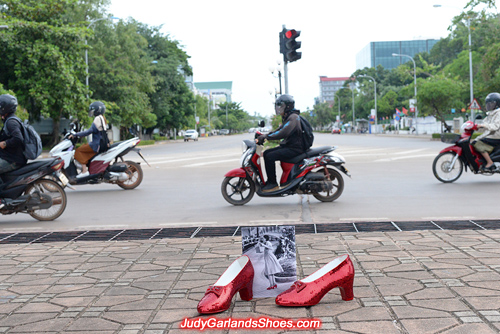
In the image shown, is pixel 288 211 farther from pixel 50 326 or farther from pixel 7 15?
pixel 7 15

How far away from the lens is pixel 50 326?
11.5 ft

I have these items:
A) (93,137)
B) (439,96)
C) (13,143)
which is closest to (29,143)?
(13,143)

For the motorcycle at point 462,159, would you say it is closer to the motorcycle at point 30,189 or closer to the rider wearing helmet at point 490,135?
the rider wearing helmet at point 490,135

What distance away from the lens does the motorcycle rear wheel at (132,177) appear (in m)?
12.2

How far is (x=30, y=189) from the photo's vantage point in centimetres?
797

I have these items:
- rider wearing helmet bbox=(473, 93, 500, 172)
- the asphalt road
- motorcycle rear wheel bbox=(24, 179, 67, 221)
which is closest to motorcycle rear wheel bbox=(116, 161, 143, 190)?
the asphalt road

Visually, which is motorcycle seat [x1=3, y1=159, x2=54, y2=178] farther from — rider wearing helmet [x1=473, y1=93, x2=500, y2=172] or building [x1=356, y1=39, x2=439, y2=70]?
building [x1=356, y1=39, x2=439, y2=70]

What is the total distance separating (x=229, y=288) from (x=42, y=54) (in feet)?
99.9

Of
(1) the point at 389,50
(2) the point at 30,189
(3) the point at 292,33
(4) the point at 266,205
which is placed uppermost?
(1) the point at 389,50

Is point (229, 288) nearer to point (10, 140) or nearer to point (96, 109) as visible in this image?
point (10, 140)

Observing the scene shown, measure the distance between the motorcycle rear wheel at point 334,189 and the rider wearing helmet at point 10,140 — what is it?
4.40 meters

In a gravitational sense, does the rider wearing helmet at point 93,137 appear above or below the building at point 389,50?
below

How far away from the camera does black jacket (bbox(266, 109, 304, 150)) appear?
876 centimetres

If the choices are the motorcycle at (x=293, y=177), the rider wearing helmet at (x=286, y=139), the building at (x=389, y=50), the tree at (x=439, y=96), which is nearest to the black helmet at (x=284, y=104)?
the rider wearing helmet at (x=286, y=139)
